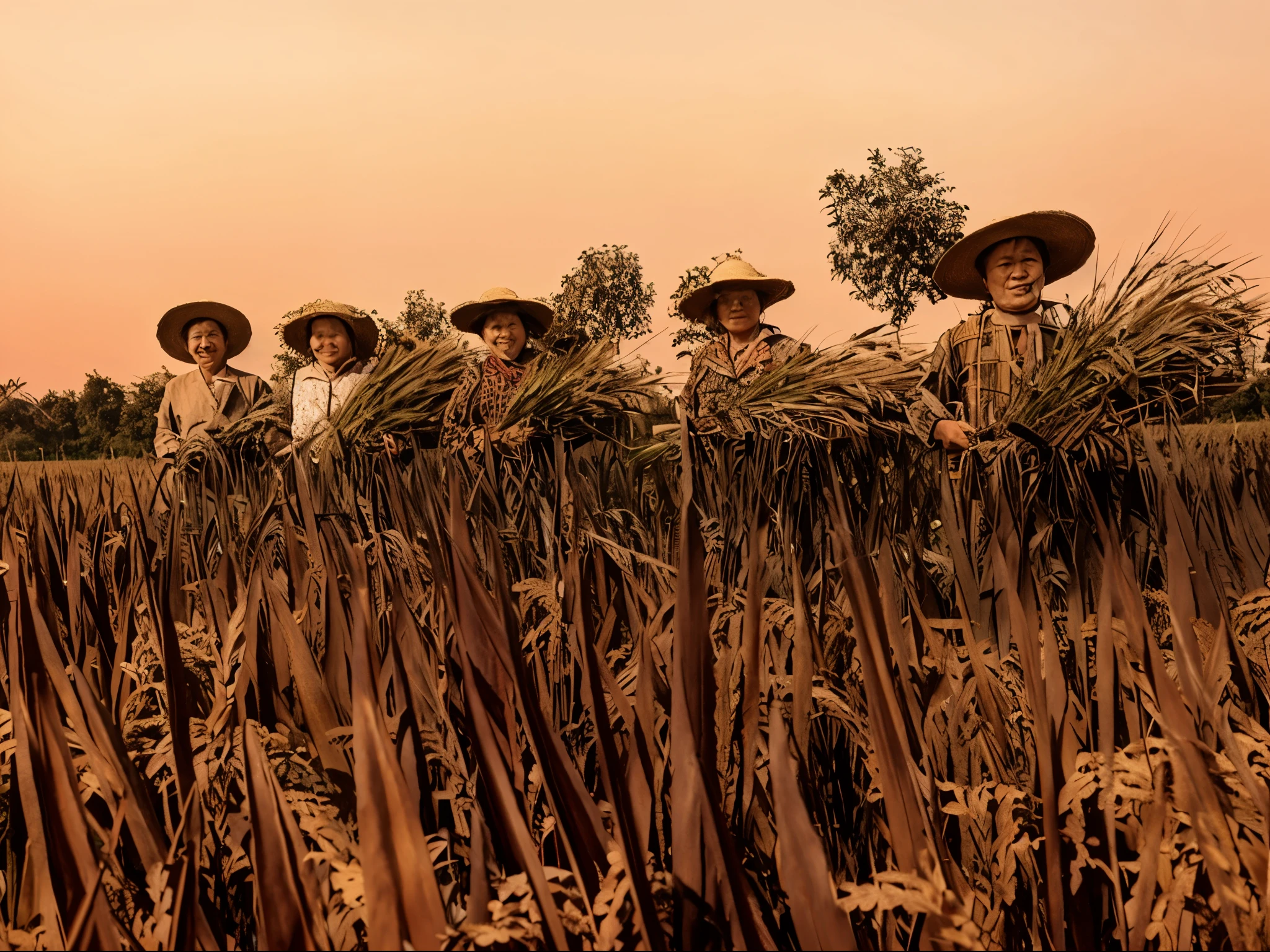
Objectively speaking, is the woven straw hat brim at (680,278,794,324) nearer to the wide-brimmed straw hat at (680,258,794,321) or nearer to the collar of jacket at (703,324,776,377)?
the wide-brimmed straw hat at (680,258,794,321)

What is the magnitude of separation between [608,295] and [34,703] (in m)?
36.4

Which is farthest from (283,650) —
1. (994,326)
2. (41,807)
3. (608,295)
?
(608,295)

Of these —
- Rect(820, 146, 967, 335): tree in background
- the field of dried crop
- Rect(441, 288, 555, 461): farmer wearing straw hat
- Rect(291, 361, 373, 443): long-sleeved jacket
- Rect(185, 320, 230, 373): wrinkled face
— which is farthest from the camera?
Rect(820, 146, 967, 335): tree in background

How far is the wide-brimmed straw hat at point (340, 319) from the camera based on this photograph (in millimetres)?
4777

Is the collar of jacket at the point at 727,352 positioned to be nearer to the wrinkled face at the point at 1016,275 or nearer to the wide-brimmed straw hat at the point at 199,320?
the wrinkled face at the point at 1016,275

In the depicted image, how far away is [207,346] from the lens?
4.95m

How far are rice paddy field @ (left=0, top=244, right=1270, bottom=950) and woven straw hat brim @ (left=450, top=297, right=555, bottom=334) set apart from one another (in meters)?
3.05

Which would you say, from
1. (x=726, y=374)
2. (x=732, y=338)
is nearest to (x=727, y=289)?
(x=732, y=338)

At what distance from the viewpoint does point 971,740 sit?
42.3 inches

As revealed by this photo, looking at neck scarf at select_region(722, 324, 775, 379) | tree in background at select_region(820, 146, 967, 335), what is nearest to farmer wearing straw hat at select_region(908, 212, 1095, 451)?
neck scarf at select_region(722, 324, 775, 379)

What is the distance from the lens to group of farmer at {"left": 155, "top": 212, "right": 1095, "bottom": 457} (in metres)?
3.15

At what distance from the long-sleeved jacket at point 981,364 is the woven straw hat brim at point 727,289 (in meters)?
1.13

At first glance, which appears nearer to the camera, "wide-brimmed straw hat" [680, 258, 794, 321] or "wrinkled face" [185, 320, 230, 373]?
"wide-brimmed straw hat" [680, 258, 794, 321]

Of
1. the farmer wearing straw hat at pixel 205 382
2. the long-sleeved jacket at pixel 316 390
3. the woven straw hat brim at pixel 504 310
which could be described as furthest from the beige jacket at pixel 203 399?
the woven straw hat brim at pixel 504 310
